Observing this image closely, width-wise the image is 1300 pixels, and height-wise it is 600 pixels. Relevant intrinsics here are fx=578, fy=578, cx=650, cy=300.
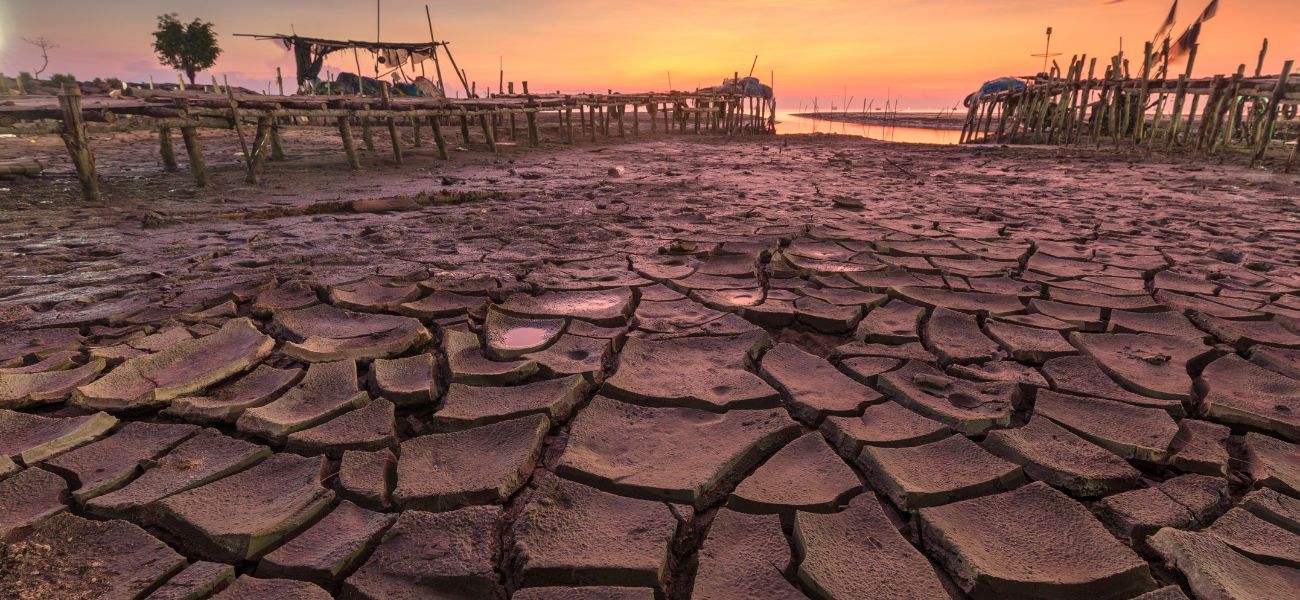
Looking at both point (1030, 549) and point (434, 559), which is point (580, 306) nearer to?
point (434, 559)

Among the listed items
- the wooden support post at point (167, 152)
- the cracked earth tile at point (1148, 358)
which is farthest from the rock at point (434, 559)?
the wooden support post at point (167, 152)

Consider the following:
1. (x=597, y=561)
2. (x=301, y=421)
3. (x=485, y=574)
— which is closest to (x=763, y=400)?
(x=597, y=561)

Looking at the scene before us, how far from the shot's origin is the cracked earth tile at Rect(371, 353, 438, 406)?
73.4 inches

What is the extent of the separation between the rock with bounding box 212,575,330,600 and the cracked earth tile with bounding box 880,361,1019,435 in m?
1.63

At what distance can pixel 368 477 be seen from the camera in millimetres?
1464

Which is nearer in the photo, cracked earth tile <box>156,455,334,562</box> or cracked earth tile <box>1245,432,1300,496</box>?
cracked earth tile <box>156,455,334,562</box>

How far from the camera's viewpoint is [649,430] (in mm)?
1705

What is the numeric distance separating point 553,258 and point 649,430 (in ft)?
6.74

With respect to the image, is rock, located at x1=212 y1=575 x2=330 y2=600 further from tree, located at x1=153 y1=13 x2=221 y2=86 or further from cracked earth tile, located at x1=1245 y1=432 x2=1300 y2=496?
tree, located at x1=153 y1=13 x2=221 y2=86

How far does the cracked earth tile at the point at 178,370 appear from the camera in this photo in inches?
72.3

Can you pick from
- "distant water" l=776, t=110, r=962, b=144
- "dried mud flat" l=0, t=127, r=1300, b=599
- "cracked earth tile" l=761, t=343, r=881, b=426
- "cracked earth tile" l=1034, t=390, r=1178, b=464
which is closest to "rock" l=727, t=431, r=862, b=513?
"dried mud flat" l=0, t=127, r=1300, b=599

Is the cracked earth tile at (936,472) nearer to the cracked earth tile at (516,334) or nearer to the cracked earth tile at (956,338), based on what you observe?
the cracked earth tile at (956,338)

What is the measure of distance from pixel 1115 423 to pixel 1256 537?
0.48 meters

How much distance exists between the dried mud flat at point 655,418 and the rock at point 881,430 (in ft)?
0.03
